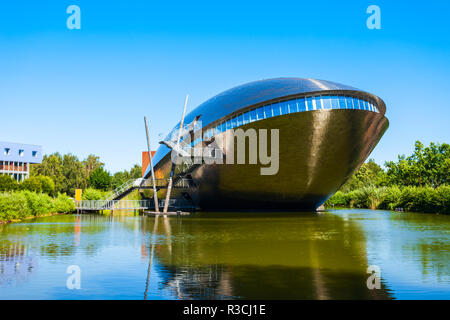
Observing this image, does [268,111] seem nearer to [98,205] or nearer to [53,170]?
[98,205]

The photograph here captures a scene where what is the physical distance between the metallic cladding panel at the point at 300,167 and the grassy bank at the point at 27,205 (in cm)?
1069

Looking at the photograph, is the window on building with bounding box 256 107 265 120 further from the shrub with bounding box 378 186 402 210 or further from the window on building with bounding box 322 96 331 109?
the shrub with bounding box 378 186 402 210

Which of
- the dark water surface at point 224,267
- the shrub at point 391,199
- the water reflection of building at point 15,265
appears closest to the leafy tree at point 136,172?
the shrub at point 391,199

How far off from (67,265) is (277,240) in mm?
7888

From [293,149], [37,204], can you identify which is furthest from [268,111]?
[37,204]

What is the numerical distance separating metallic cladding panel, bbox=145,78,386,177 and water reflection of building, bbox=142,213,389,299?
1908cm

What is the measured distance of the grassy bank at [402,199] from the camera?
119 feet

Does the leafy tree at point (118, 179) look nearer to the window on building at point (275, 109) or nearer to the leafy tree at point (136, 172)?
the leafy tree at point (136, 172)

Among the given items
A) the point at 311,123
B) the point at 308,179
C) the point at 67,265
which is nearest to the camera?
the point at 67,265

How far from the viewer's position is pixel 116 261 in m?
10.5

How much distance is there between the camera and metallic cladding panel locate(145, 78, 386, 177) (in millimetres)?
32750
